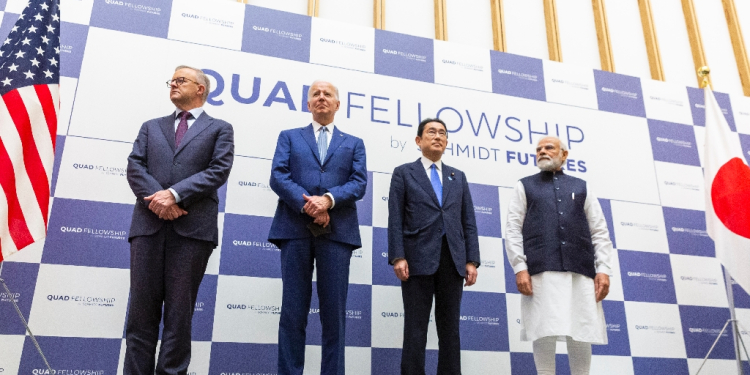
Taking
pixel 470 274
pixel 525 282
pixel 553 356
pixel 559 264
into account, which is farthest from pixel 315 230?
pixel 553 356

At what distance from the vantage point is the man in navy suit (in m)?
2.18

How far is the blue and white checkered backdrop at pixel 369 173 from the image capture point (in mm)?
2811

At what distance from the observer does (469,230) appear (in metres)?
2.62

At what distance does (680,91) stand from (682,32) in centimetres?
158

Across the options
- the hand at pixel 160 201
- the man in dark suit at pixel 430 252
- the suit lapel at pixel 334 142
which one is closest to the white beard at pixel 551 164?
the man in dark suit at pixel 430 252

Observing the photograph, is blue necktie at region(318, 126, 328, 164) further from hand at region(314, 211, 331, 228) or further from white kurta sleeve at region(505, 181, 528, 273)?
white kurta sleeve at region(505, 181, 528, 273)

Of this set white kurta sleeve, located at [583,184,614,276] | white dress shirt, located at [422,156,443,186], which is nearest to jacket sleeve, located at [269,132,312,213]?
white dress shirt, located at [422,156,443,186]

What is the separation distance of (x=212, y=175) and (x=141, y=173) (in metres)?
0.28

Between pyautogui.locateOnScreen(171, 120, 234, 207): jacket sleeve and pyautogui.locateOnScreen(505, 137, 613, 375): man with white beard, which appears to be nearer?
pyautogui.locateOnScreen(171, 120, 234, 207): jacket sleeve

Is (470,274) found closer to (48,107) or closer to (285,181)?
(285,181)

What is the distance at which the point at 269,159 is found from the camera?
3.24m

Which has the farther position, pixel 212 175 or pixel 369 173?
pixel 369 173

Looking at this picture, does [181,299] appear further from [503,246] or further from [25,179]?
[503,246]

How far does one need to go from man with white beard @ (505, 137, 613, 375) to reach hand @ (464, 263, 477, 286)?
25cm
